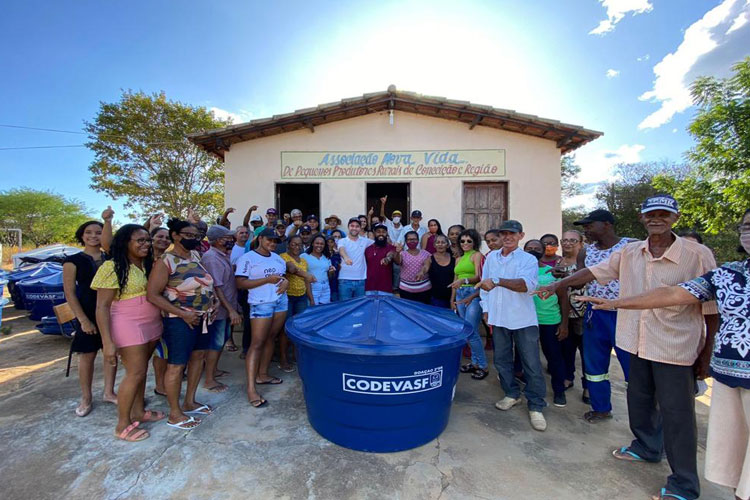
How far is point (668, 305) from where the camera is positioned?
6.64ft

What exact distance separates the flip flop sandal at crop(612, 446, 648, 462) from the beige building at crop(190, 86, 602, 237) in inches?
213

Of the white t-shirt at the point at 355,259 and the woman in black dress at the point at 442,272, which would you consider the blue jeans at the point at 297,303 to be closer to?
the white t-shirt at the point at 355,259

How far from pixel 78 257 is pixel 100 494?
6.64 feet

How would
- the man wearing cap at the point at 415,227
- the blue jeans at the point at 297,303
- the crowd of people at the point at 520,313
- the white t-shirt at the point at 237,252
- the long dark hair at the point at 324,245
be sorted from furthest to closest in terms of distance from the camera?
the man wearing cap at the point at 415,227, the white t-shirt at the point at 237,252, the long dark hair at the point at 324,245, the blue jeans at the point at 297,303, the crowd of people at the point at 520,313

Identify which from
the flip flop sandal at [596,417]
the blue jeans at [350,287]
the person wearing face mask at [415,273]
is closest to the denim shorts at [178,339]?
the blue jeans at [350,287]

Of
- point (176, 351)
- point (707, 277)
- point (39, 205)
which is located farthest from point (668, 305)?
point (39, 205)

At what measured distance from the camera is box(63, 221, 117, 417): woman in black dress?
306 centimetres

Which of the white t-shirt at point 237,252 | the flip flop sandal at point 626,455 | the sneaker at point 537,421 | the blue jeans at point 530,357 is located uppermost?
the white t-shirt at point 237,252

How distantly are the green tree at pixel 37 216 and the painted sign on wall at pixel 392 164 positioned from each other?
22.9 metres

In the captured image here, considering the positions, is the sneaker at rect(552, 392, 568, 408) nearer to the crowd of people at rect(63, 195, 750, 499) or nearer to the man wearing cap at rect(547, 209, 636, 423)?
the crowd of people at rect(63, 195, 750, 499)

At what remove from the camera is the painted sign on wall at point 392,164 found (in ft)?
24.8

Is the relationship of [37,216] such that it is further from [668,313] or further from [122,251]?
[668,313]

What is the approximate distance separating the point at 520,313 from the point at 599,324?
685 mm

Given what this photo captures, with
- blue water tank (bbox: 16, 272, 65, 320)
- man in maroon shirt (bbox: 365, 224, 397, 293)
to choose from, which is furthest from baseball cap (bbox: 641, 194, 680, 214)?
blue water tank (bbox: 16, 272, 65, 320)
